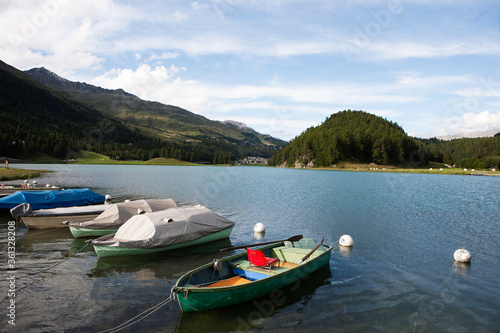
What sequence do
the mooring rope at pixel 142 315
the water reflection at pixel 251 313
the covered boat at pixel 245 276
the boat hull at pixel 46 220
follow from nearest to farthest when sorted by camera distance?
1. the mooring rope at pixel 142 315
2. the water reflection at pixel 251 313
3. the covered boat at pixel 245 276
4. the boat hull at pixel 46 220

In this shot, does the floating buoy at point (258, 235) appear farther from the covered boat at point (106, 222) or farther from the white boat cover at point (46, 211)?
the white boat cover at point (46, 211)

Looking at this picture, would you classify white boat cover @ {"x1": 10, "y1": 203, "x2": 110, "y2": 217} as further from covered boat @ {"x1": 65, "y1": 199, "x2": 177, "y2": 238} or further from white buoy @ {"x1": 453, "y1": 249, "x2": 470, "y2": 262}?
white buoy @ {"x1": 453, "y1": 249, "x2": 470, "y2": 262}

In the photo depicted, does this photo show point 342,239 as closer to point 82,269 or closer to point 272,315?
point 272,315

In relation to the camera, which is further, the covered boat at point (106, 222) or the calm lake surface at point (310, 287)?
the covered boat at point (106, 222)

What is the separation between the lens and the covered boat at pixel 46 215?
26453 millimetres

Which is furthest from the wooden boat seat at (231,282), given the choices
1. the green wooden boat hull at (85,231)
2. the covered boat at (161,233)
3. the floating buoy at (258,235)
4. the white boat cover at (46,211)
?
the white boat cover at (46,211)

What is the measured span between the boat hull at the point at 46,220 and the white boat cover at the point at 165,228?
9663 mm

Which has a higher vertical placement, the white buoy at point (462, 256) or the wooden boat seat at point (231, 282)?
the white buoy at point (462, 256)

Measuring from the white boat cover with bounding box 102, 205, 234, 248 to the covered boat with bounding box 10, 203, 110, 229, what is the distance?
31.8ft

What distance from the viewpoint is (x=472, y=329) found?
12.2m

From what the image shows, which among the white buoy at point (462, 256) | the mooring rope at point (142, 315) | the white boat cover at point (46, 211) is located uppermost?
the white boat cover at point (46, 211)

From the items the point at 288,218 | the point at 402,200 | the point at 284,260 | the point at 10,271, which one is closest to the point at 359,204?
the point at 402,200

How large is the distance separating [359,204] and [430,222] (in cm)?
1227

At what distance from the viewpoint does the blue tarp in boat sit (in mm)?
31672
